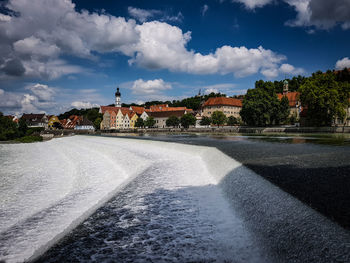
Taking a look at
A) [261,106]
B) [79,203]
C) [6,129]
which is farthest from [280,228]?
[6,129]

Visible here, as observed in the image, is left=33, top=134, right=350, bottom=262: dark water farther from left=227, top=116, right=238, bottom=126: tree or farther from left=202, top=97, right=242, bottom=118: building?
left=202, top=97, right=242, bottom=118: building

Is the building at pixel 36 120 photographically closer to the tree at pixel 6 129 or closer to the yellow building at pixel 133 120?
the yellow building at pixel 133 120

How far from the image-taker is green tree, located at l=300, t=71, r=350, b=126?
42.8m

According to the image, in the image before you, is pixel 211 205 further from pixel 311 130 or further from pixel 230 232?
pixel 311 130

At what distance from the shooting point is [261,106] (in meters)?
59.8

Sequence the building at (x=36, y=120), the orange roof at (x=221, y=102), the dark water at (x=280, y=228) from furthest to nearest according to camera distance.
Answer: the building at (x=36, y=120) < the orange roof at (x=221, y=102) < the dark water at (x=280, y=228)

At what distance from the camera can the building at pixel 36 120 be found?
467 ft

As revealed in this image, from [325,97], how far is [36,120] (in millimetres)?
151685

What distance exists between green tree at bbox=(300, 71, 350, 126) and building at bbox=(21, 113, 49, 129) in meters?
143

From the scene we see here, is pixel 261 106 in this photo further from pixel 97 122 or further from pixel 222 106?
pixel 97 122

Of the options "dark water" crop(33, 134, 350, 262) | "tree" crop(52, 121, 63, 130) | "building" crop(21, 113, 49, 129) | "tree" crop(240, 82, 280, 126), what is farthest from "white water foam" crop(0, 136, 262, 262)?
"building" crop(21, 113, 49, 129)

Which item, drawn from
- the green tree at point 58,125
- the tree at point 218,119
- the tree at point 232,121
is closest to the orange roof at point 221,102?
the tree at point 232,121

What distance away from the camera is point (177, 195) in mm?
9078

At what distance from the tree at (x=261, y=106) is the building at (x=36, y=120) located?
419 ft
